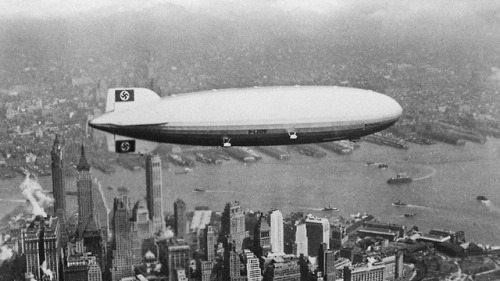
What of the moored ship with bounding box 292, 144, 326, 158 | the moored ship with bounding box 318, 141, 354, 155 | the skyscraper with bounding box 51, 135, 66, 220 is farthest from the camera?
the moored ship with bounding box 318, 141, 354, 155

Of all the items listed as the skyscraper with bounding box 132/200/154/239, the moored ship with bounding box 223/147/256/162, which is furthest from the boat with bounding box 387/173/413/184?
the skyscraper with bounding box 132/200/154/239

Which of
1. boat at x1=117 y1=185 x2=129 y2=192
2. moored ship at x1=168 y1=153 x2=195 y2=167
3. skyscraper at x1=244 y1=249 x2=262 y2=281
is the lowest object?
skyscraper at x1=244 y1=249 x2=262 y2=281

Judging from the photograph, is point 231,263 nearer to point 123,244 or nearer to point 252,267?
point 252,267

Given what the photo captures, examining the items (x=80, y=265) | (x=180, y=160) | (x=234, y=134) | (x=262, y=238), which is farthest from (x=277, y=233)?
(x=234, y=134)

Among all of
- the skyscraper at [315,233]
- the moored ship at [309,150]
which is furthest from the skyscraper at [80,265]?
the moored ship at [309,150]

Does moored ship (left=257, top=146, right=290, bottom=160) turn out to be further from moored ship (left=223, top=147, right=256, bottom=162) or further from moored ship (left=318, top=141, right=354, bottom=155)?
moored ship (left=318, top=141, right=354, bottom=155)

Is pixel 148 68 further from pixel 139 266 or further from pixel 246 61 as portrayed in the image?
pixel 139 266

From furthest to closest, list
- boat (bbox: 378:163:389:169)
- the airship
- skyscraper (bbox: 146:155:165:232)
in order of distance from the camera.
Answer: boat (bbox: 378:163:389:169) → skyscraper (bbox: 146:155:165:232) → the airship
